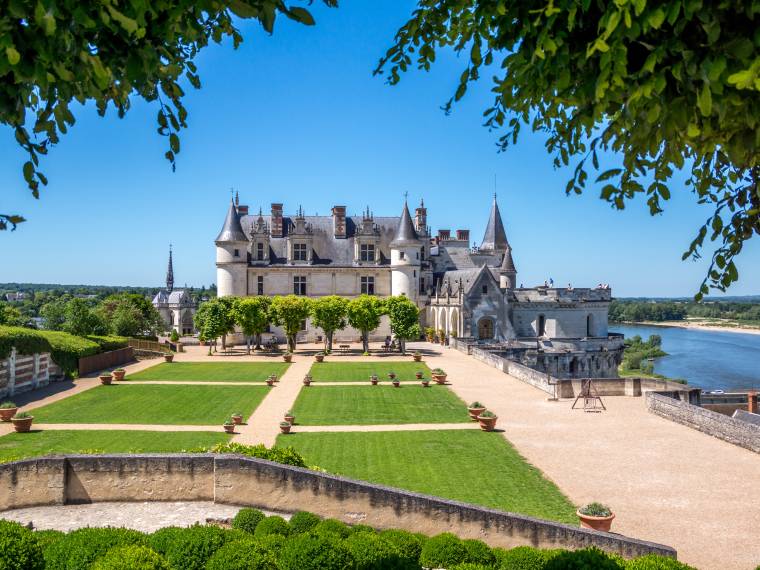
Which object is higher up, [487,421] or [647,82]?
[647,82]

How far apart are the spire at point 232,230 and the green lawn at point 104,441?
3162 centimetres

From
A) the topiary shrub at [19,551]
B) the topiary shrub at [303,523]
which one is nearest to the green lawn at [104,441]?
the topiary shrub at [303,523]

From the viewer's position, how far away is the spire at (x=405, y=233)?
49.8 metres

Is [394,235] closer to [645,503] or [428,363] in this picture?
[428,363]

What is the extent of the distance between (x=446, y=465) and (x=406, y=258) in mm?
35140

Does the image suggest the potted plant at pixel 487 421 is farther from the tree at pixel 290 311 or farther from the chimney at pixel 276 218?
the chimney at pixel 276 218

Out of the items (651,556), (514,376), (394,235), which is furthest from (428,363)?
(651,556)

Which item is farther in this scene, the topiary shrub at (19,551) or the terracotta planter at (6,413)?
the terracotta planter at (6,413)

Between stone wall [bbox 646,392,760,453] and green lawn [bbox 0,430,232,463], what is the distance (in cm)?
1519

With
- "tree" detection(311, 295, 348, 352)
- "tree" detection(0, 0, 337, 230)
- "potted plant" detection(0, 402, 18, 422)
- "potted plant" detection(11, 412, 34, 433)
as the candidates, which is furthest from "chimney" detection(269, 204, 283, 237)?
"tree" detection(0, 0, 337, 230)

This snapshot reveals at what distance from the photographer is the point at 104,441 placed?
57.5 ft

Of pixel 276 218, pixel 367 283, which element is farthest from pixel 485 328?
pixel 276 218

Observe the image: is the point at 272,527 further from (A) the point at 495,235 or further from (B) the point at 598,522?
(A) the point at 495,235

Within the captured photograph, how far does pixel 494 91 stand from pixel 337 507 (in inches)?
364
